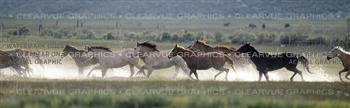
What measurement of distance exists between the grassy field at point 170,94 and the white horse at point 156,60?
176 inches

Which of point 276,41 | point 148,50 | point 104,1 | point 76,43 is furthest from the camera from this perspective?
point 104,1

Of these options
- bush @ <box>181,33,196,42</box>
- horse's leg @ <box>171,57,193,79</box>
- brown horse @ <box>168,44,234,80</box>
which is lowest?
bush @ <box>181,33,196,42</box>

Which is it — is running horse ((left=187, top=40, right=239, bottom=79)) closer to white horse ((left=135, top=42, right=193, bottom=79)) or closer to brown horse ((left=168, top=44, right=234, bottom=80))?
white horse ((left=135, top=42, right=193, bottom=79))

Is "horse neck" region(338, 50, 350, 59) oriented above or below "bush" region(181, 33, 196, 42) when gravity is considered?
above

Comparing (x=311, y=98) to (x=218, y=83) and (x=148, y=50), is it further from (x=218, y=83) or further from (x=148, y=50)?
(x=148, y=50)

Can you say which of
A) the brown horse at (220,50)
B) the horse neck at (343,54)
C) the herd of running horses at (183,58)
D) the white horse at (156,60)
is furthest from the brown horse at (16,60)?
the horse neck at (343,54)

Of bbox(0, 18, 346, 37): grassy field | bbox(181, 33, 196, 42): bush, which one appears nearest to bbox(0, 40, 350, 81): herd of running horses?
bbox(181, 33, 196, 42): bush

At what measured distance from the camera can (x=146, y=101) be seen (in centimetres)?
1697

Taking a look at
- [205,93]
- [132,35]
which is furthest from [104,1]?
[205,93]

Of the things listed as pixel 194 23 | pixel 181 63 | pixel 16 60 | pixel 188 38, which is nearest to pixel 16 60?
pixel 16 60

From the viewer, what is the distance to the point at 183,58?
25766 millimetres

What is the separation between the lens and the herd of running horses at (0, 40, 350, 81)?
25.8 meters

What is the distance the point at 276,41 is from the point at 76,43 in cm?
2019

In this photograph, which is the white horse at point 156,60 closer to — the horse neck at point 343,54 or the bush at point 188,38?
the horse neck at point 343,54
